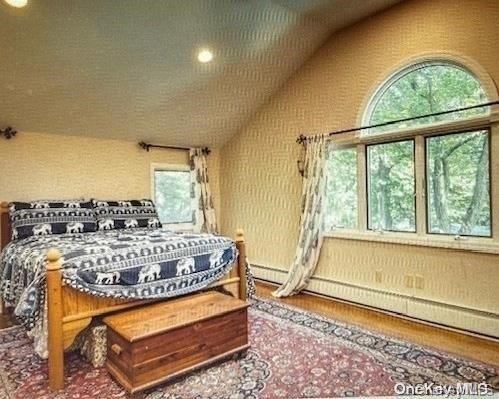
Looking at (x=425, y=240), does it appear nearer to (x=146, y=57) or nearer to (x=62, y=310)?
(x=62, y=310)

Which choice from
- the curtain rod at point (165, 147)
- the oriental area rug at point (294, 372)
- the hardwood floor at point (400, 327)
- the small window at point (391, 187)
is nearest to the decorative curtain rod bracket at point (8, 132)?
the curtain rod at point (165, 147)

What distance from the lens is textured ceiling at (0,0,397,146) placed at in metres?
2.90

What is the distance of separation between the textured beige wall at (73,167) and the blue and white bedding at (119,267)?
865 millimetres

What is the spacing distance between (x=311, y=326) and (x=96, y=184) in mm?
2868

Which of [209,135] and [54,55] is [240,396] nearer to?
[54,55]

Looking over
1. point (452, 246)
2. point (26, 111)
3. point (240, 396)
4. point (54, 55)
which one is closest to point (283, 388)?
point (240, 396)

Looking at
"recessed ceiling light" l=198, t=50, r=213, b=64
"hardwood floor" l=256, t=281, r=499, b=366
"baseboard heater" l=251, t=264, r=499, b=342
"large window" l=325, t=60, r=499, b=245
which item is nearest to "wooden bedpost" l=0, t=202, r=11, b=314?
"recessed ceiling light" l=198, t=50, r=213, b=64

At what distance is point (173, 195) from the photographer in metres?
4.96

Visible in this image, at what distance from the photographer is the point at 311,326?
3018mm

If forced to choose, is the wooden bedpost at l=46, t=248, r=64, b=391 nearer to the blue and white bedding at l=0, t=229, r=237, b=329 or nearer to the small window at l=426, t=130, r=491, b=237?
the blue and white bedding at l=0, t=229, r=237, b=329

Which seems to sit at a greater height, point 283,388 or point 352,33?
point 352,33

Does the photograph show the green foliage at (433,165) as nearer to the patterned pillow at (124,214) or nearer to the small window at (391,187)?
the small window at (391,187)

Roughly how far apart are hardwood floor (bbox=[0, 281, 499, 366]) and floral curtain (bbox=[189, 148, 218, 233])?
1.49 metres

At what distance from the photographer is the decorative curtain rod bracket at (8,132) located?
3618 millimetres
